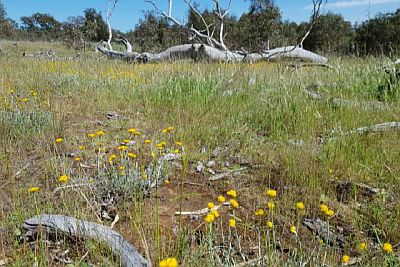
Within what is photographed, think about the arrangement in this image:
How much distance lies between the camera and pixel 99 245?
4.67 feet

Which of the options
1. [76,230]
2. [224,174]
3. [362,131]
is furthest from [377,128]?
[76,230]

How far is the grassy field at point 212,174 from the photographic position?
57.6 inches

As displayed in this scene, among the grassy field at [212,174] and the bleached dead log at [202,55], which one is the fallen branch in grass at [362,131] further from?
the bleached dead log at [202,55]

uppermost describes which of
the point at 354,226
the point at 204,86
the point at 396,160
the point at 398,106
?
the point at 204,86

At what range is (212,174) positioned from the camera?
2.41m

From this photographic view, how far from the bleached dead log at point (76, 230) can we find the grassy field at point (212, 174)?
0.05 meters

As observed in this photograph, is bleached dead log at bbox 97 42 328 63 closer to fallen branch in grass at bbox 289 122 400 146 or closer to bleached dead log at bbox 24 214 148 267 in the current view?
fallen branch in grass at bbox 289 122 400 146

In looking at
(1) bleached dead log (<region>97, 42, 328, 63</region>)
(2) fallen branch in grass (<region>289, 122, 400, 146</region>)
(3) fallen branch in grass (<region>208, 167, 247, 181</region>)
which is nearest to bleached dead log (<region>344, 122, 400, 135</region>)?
(2) fallen branch in grass (<region>289, 122, 400, 146</region>)

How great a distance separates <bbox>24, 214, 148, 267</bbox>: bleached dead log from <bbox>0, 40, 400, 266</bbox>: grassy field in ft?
0.15

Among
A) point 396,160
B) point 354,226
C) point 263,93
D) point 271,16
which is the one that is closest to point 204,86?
point 263,93

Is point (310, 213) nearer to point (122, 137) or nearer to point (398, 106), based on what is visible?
point (122, 137)

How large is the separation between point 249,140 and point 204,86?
84.6 inches

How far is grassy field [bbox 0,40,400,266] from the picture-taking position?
1.46m

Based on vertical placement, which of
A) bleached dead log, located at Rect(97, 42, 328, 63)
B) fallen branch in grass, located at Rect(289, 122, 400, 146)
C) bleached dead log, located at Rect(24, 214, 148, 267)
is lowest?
bleached dead log, located at Rect(24, 214, 148, 267)
